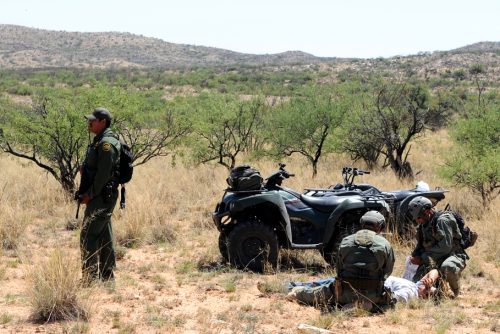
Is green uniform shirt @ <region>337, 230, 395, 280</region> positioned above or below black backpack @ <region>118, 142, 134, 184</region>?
below

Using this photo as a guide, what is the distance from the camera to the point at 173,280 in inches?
282

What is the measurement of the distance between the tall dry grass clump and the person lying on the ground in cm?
216

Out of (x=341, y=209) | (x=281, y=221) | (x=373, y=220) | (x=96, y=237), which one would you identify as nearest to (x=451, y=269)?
(x=373, y=220)

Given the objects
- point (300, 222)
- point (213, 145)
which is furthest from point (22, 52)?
point (300, 222)

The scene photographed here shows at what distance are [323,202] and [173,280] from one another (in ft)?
6.86

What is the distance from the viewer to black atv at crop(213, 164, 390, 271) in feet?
23.9

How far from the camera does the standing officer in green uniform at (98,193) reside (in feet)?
21.0

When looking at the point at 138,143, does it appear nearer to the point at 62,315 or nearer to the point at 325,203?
the point at 325,203

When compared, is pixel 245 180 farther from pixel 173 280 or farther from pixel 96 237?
pixel 96 237

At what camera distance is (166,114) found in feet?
45.0

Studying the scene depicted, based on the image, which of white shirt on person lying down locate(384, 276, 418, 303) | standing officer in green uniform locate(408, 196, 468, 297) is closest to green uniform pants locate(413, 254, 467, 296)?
standing officer in green uniform locate(408, 196, 468, 297)

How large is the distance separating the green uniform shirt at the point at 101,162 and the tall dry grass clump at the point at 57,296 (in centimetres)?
100

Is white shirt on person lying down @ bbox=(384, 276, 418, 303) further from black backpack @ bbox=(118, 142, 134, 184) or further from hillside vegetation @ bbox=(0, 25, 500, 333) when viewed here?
black backpack @ bbox=(118, 142, 134, 184)

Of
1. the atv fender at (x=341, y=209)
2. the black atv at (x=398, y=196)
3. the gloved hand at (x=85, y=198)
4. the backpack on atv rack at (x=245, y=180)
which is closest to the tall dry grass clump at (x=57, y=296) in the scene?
the gloved hand at (x=85, y=198)
